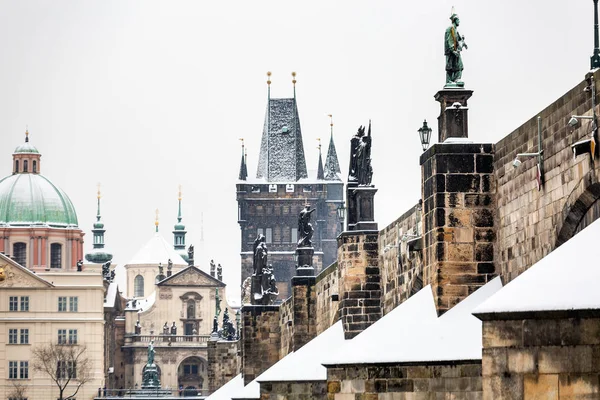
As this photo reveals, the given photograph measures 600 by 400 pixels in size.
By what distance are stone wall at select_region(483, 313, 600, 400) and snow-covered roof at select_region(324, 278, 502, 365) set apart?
24.1ft

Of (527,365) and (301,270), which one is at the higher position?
(301,270)

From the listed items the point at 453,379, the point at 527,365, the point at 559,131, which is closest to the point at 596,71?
the point at 559,131

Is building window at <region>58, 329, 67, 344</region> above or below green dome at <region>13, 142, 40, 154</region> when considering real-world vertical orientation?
below

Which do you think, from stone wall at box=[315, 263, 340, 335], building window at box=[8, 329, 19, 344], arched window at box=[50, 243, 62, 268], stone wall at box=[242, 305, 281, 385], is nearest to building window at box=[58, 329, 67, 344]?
building window at box=[8, 329, 19, 344]

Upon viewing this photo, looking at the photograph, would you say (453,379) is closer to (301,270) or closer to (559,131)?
(559,131)

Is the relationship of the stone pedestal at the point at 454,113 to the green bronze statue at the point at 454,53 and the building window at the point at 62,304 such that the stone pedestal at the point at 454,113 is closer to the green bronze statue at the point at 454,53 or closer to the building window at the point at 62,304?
the green bronze statue at the point at 454,53

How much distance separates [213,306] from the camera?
166 metres

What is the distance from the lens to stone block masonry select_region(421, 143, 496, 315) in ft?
86.6

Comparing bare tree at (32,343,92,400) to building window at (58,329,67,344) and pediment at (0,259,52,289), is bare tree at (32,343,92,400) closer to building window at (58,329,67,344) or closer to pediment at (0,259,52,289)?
building window at (58,329,67,344)

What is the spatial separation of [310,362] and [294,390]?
3.74 feet

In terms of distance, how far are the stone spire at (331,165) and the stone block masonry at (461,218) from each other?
126932 millimetres

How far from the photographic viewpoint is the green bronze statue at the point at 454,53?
26.5m

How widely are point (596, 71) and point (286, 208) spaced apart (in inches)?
5012

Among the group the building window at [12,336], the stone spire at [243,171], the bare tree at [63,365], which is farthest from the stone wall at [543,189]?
the stone spire at [243,171]
